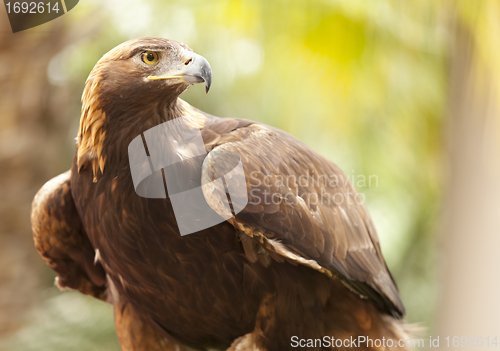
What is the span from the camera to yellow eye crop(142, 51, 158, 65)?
5.31 feet

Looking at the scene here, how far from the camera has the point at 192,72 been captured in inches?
61.7

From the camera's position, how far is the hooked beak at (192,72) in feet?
5.14

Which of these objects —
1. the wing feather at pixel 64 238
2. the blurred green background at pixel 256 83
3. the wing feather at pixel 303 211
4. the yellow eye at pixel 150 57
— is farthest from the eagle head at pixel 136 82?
the blurred green background at pixel 256 83

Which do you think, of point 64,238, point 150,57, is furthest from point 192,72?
point 64,238

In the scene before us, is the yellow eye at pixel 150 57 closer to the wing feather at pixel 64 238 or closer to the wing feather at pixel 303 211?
the wing feather at pixel 303 211

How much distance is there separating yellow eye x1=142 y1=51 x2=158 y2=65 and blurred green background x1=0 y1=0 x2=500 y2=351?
2.52 metres

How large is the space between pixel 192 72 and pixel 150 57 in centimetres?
19

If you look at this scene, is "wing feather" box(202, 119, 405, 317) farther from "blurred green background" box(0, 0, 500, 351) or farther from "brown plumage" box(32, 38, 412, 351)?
"blurred green background" box(0, 0, 500, 351)

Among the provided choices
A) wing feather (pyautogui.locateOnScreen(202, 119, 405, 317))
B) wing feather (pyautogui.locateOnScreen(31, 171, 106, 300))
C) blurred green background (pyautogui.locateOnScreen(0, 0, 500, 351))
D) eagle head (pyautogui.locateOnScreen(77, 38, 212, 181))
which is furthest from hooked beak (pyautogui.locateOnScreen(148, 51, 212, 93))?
blurred green background (pyautogui.locateOnScreen(0, 0, 500, 351))

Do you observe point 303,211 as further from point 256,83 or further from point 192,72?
point 256,83

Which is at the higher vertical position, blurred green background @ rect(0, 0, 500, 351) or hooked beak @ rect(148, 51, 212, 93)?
hooked beak @ rect(148, 51, 212, 93)

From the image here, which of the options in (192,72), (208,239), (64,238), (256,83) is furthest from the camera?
(256,83)

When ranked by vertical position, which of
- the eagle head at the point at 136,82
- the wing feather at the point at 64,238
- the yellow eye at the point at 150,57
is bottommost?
the wing feather at the point at 64,238

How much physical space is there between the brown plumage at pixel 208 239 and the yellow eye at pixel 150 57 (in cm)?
1
